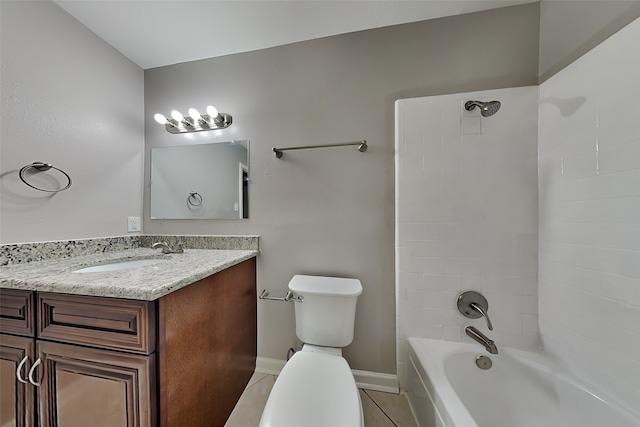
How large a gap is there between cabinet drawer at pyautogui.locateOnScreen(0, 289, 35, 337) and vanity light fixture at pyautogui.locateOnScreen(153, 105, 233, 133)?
1200 mm

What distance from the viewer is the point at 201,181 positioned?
1542 millimetres

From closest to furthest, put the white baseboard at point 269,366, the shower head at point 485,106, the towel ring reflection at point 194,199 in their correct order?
the shower head at point 485,106
the white baseboard at point 269,366
the towel ring reflection at point 194,199

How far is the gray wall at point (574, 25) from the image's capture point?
2.66ft

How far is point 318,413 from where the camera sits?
74 centimetres

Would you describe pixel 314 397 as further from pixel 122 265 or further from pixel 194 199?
pixel 194 199

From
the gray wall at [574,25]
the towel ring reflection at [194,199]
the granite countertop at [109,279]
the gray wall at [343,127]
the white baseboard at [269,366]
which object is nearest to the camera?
the granite countertop at [109,279]

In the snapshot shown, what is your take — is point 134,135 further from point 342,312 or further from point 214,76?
point 342,312

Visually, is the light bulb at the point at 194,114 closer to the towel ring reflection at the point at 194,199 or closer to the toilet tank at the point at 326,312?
the towel ring reflection at the point at 194,199

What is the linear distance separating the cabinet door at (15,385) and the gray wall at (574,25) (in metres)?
2.49

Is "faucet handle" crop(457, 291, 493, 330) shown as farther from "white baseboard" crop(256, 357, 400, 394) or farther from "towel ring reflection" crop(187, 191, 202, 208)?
"towel ring reflection" crop(187, 191, 202, 208)

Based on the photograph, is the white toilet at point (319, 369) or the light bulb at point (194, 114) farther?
the light bulb at point (194, 114)

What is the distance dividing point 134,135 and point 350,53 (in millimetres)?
1650

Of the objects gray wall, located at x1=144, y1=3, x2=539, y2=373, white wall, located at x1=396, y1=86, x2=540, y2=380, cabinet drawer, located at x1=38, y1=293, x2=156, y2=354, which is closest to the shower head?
white wall, located at x1=396, y1=86, x2=540, y2=380

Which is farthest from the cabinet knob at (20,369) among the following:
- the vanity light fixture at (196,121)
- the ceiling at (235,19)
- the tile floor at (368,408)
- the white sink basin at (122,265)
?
the ceiling at (235,19)
